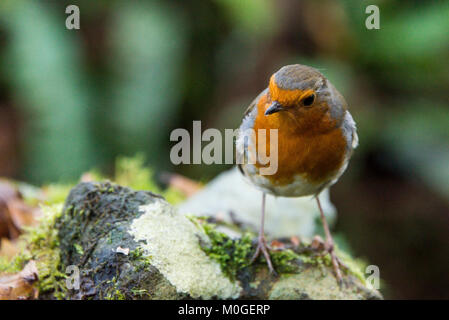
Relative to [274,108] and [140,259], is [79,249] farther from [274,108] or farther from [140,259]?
[274,108]

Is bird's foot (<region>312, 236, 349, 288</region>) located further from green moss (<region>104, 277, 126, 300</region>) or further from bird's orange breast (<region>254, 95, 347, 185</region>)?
green moss (<region>104, 277, 126, 300</region>)

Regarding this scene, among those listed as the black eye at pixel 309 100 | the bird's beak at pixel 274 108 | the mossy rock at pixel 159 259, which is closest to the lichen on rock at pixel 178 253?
the mossy rock at pixel 159 259

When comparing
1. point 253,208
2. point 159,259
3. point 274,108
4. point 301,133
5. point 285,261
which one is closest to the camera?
point 159,259

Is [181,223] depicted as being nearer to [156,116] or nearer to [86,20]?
[156,116]

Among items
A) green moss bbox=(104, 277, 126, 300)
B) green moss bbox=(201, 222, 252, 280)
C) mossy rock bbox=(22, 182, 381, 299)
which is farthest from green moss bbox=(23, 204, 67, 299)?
green moss bbox=(201, 222, 252, 280)

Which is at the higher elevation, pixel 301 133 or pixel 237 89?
pixel 237 89

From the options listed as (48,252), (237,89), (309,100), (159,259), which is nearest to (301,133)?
(309,100)
